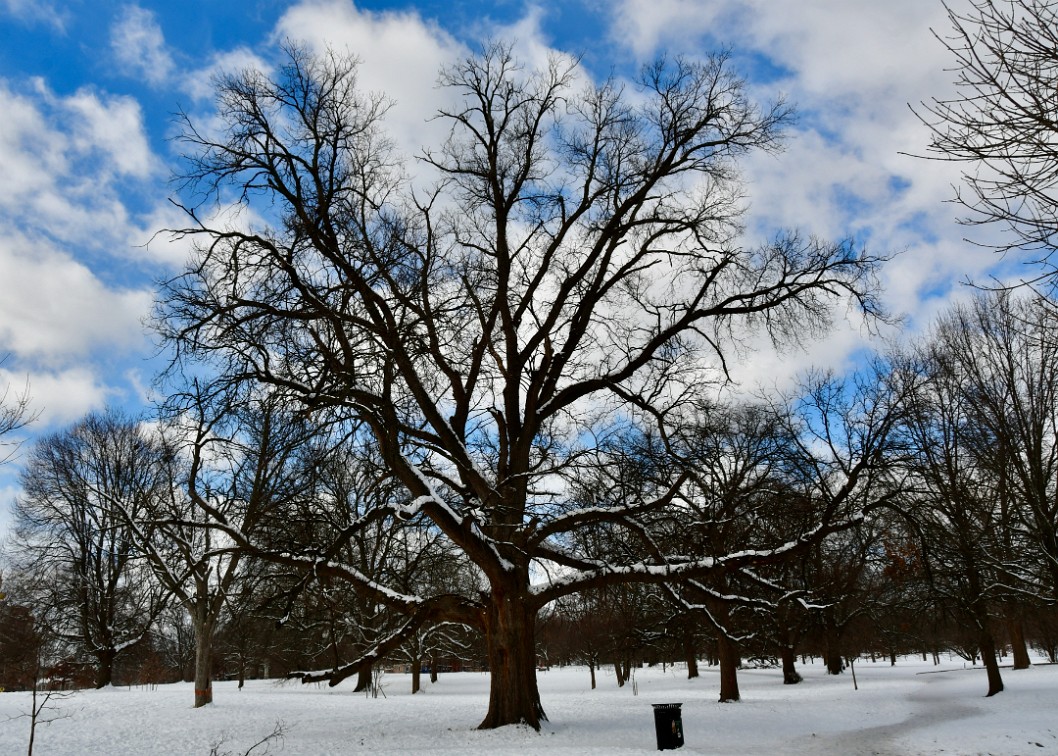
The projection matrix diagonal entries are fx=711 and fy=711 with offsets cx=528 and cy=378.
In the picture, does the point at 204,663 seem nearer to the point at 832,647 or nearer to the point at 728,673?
the point at 728,673

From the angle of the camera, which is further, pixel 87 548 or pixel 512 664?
pixel 87 548

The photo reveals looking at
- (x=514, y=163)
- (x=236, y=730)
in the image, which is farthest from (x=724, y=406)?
(x=236, y=730)

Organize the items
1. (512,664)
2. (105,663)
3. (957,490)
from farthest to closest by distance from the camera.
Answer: (105,663)
(957,490)
(512,664)

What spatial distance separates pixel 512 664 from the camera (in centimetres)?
1448

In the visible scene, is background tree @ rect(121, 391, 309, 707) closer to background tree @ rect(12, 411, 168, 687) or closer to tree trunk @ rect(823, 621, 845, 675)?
background tree @ rect(12, 411, 168, 687)

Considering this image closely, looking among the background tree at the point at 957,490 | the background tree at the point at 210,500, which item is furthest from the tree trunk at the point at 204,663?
the background tree at the point at 957,490

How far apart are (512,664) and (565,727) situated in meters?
2.22

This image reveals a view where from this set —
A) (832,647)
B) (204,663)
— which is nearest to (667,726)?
(204,663)

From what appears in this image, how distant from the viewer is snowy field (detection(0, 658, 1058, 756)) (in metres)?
13.4

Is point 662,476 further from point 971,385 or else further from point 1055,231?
point 1055,231

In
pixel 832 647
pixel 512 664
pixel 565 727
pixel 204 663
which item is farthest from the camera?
pixel 832 647

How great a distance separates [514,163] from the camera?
16.8 meters

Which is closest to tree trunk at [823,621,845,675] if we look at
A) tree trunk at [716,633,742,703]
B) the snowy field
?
the snowy field

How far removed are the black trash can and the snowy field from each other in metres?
0.27
